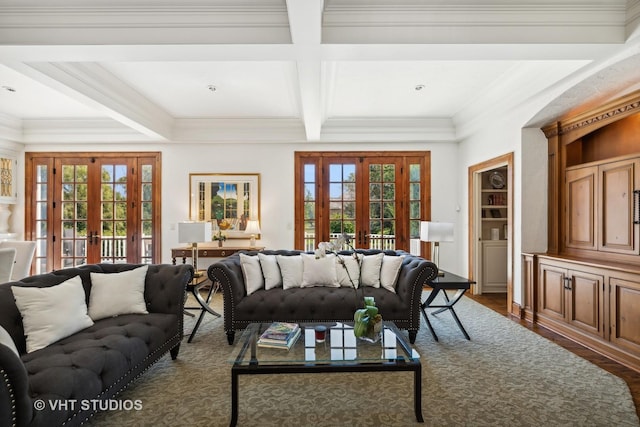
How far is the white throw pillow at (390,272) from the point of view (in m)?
3.71

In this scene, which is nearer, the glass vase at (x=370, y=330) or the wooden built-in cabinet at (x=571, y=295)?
the glass vase at (x=370, y=330)

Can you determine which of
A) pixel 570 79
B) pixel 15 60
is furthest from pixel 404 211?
pixel 15 60

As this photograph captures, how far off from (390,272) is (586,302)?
1969 millimetres

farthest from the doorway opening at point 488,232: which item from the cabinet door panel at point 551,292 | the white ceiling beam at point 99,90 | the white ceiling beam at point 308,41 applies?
the white ceiling beam at point 99,90

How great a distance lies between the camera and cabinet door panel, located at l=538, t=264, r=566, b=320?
12.3 feet

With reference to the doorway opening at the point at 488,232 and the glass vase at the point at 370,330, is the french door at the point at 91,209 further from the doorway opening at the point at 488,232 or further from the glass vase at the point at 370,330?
the doorway opening at the point at 488,232

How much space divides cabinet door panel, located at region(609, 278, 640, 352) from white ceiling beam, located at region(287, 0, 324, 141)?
341 centimetres

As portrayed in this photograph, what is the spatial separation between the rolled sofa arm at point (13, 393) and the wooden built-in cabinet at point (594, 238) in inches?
167

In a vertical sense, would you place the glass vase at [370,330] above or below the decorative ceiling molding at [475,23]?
below

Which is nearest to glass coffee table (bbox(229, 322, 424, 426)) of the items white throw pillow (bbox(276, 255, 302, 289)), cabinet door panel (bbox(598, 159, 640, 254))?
white throw pillow (bbox(276, 255, 302, 289))

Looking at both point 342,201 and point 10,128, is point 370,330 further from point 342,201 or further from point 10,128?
point 10,128

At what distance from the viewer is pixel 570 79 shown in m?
3.43

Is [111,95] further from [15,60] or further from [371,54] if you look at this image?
[371,54]

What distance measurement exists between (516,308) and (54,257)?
7.66 metres
